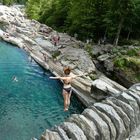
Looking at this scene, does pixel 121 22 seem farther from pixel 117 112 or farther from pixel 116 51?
pixel 117 112

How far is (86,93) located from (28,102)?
248 inches

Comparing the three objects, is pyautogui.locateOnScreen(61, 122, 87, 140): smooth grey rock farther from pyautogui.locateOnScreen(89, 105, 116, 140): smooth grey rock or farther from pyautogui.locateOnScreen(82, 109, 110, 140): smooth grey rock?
pyautogui.locateOnScreen(89, 105, 116, 140): smooth grey rock

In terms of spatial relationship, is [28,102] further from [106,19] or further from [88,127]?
[106,19]

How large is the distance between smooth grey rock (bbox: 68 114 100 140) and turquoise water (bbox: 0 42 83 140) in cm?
815

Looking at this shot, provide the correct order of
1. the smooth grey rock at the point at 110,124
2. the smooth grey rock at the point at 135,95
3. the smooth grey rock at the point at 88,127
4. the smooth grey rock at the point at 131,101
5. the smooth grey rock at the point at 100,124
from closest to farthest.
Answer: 1. the smooth grey rock at the point at 88,127
2. the smooth grey rock at the point at 100,124
3. the smooth grey rock at the point at 110,124
4. the smooth grey rock at the point at 131,101
5. the smooth grey rock at the point at 135,95

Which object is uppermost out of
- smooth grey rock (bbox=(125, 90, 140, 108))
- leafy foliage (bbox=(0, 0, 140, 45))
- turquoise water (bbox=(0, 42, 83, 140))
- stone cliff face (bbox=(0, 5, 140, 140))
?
leafy foliage (bbox=(0, 0, 140, 45))

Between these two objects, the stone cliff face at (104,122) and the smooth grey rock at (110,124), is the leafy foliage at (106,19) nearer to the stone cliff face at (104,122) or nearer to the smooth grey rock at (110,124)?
the stone cliff face at (104,122)

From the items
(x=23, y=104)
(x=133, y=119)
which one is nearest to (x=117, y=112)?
(x=133, y=119)

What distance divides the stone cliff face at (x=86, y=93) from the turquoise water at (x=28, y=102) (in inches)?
80.2

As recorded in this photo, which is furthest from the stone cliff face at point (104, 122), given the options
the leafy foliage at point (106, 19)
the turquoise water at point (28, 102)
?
the leafy foliage at point (106, 19)

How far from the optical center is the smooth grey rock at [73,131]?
1598 cm

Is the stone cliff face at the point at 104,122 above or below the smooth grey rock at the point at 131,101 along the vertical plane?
below

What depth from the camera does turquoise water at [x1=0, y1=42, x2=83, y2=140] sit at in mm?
26078

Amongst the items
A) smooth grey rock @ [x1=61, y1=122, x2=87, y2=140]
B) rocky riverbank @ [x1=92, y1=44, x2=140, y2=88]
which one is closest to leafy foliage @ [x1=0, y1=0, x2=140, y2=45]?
rocky riverbank @ [x1=92, y1=44, x2=140, y2=88]
